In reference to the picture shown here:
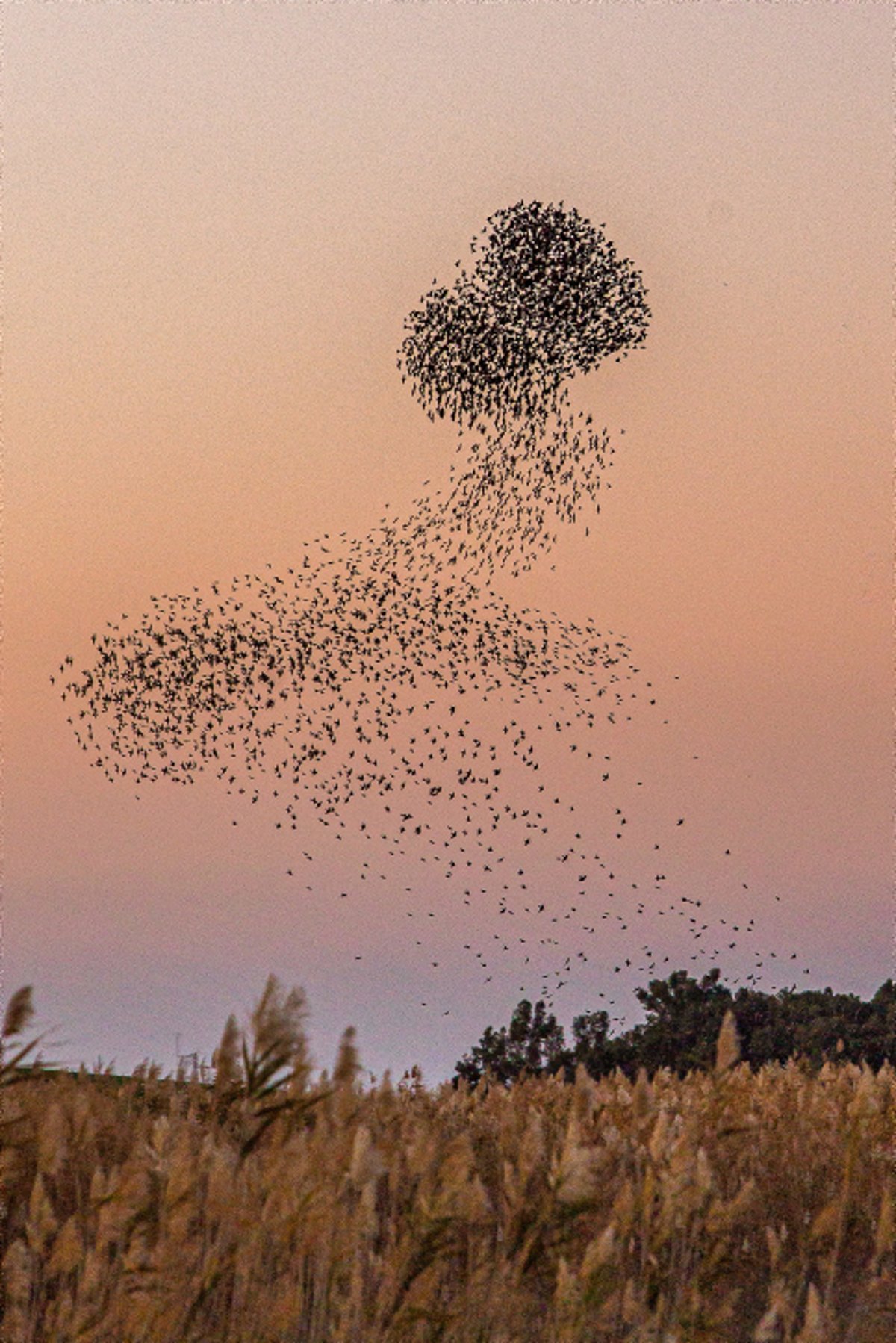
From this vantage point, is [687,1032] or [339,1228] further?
[687,1032]

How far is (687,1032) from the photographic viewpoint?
67.1 feet

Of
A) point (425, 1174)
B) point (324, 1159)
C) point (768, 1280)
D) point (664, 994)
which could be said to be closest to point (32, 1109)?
point (324, 1159)

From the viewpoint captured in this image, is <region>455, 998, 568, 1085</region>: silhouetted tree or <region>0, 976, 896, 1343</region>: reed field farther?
<region>455, 998, 568, 1085</region>: silhouetted tree

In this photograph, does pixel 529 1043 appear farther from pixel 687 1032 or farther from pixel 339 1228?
pixel 339 1228

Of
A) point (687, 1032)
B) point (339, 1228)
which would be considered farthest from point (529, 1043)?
point (339, 1228)

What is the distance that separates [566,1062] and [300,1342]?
655 inches

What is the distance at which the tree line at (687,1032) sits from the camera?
19.9m

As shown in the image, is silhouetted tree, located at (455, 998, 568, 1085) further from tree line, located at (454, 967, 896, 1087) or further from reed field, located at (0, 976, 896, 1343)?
reed field, located at (0, 976, 896, 1343)

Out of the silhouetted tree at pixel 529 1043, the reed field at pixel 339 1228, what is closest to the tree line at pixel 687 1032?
the silhouetted tree at pixel 529 1043

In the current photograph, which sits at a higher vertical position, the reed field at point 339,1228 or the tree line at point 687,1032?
the tree line at point 687,1032

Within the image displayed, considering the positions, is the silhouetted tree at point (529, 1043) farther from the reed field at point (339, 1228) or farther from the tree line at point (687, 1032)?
the reed field at point (339, 1228)

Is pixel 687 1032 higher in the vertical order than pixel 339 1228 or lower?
higher

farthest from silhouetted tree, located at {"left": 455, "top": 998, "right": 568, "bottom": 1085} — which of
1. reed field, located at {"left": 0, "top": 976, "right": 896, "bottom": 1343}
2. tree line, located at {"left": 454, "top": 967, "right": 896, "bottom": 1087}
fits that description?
reed field, located at {"left": 0, "top": 976, "right": 896, "bottom": 1343}

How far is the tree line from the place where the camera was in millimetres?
19922
